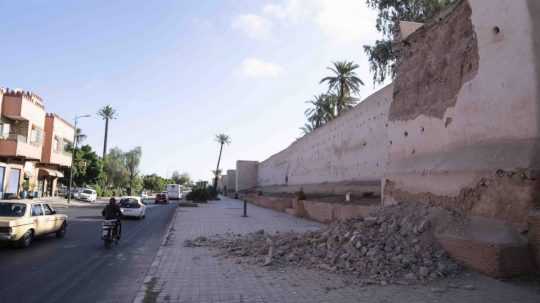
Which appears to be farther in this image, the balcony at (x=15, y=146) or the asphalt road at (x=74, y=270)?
the balcony at (x=15, y=146)

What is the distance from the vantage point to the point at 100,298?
261 inches

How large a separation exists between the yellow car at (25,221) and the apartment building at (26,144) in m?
22.3

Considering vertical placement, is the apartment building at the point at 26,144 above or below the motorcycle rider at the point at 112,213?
above

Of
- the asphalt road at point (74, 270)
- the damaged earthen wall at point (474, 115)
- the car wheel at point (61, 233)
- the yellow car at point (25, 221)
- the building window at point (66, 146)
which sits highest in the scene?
the building window at point (66, 146)

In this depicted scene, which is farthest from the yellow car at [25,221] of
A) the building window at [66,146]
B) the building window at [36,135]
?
the building window at [66,146]

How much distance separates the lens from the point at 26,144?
34.5 metres

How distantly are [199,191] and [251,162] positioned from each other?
2437 cm

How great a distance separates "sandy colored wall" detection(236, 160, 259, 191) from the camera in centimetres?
7281

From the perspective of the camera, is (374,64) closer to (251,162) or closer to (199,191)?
(199,191)

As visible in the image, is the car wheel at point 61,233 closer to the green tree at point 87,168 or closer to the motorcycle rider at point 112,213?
the motorcycle rider at point 112,213

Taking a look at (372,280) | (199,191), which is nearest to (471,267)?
(372,280)

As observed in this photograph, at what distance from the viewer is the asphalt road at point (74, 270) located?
6812 mm

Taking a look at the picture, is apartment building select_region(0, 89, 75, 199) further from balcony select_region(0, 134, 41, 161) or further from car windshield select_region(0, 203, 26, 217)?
car windshield select_region(0, 203, 26, 217)

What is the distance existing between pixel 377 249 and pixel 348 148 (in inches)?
620
